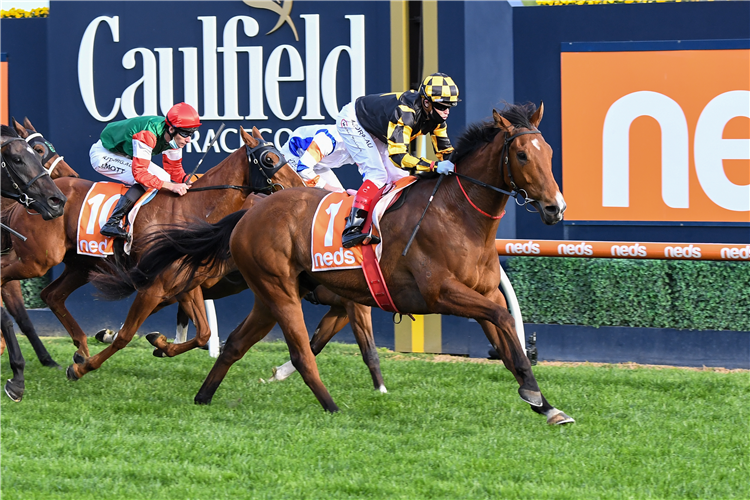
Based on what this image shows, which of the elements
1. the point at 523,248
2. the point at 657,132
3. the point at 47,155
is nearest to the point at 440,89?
the point at 523,248

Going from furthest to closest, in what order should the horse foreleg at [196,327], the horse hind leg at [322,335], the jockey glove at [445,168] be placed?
the horse foreleg at [196,327], the horse hind leg at [322,335], the jockey glove at [445,168]

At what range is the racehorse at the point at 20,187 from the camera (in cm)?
603

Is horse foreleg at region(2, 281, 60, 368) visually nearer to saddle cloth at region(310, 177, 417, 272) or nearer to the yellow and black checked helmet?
saddle cloth at region(310, 177, 417, 272)

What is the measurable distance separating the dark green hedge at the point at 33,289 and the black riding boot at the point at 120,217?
3061mm

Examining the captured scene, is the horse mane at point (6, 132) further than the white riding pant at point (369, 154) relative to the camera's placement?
Yes

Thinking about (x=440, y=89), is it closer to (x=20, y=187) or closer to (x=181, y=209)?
(x=181, y=209)

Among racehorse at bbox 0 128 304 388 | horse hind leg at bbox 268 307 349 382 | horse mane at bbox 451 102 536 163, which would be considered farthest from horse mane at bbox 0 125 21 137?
horse mane at bbox 451 102 536 163

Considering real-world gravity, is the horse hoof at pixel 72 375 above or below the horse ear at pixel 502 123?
below

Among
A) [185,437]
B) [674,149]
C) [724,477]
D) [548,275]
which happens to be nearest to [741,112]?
[674,149]

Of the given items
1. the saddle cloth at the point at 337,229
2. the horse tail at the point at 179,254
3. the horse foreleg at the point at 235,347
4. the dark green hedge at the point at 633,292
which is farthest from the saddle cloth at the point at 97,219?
the dark green hedge at the point at 633,292

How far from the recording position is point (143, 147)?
6.77 m

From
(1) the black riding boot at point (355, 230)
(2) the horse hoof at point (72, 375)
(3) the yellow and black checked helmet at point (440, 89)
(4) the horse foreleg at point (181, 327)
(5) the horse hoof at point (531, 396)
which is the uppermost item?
(3) the yellow and black checked helmet at point (440, 89)

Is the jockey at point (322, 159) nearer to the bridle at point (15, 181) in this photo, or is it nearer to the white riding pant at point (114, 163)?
the white riding pant at point (114, 163)

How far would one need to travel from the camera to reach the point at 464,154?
18.0 feet
